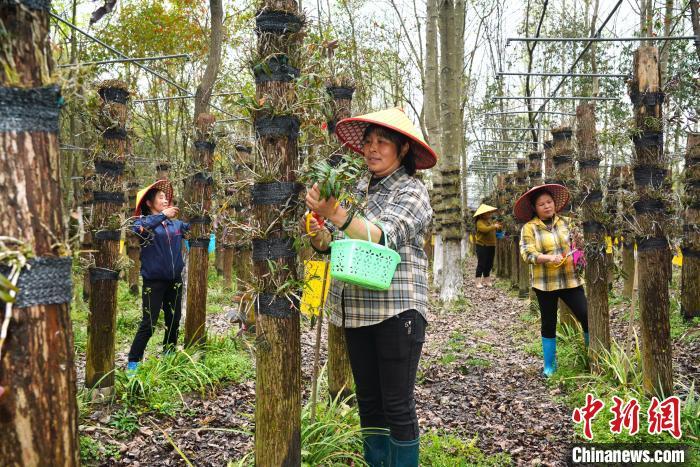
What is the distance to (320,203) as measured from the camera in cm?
243

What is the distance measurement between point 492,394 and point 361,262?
3759 mm

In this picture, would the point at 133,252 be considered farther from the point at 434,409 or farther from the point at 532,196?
the point at 532,196

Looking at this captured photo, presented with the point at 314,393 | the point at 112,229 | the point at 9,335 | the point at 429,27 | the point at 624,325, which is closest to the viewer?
the point at 9,335

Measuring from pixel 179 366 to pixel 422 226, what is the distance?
11.8 feet

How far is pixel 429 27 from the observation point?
1188 centimetres

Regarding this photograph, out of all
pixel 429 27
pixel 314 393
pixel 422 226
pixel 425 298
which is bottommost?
pixel 314 393

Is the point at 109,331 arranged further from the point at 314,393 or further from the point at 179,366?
the point at 314,393

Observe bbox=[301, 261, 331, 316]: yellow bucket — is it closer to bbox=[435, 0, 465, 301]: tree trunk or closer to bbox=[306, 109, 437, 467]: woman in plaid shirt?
bbox=[306, 109, 437, 467]: woman in plaid shirt

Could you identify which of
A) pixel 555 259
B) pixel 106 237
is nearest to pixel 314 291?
pixel 106 237

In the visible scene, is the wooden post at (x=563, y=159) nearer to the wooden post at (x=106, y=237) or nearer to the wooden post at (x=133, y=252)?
the wooden post at (x=106, y=237)

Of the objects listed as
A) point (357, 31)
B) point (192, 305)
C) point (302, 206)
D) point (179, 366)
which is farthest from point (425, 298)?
point (357, 31)

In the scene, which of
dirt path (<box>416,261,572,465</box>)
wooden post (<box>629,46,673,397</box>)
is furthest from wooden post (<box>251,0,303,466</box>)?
wooden post (<box>629,46,673,397</box>)

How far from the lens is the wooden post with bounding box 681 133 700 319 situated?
7.63 metres

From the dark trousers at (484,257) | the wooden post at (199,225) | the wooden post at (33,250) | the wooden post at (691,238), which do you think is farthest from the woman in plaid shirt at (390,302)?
the dark trousers at (484,257)
